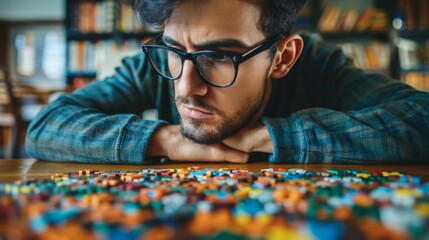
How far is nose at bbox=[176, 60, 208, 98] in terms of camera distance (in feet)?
3.07

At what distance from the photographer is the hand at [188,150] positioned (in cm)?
100

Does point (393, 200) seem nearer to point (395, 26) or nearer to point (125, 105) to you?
point (125, 105)

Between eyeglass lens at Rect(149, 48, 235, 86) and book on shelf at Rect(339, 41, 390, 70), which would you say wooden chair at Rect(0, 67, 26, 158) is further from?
book on shelf at Rect(339, 41, 390, 70)

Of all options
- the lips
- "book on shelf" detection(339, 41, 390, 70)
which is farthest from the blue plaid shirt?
"book on shelf" detection(339, 41, 390, 70)

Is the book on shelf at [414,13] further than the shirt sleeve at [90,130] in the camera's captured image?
Yes

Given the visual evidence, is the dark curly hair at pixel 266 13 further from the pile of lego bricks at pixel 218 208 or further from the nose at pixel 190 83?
the pile of lego bricks at pixel 218 208

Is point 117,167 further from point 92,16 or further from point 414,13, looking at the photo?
point 414,13

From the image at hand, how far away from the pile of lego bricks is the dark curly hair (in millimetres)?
480

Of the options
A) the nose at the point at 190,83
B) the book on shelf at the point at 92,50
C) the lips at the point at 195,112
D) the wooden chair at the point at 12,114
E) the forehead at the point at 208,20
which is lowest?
the wooden chair at the point at 12,114

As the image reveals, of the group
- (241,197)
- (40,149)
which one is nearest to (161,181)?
(241,197)

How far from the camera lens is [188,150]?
3.33 feet

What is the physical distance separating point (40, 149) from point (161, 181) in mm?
598

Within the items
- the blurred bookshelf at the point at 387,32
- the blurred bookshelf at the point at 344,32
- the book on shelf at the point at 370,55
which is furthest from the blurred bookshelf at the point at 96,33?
the book on shelf at the point at 370,55

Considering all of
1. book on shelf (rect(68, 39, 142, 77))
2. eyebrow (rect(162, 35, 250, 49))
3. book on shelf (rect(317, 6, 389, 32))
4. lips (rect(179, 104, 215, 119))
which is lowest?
lips (rect(179, 104, 215, 119))
